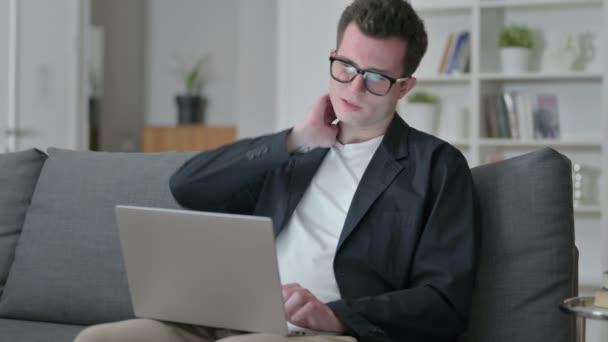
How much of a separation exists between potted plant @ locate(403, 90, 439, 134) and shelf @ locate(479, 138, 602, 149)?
0.93 ft

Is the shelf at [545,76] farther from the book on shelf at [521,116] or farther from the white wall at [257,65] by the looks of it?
the white wall at [257,65]

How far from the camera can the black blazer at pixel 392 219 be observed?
169cm

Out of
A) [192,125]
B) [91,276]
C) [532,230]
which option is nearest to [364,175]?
[532,230]

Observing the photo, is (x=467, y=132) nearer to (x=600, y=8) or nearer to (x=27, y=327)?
(x=600, y=8)

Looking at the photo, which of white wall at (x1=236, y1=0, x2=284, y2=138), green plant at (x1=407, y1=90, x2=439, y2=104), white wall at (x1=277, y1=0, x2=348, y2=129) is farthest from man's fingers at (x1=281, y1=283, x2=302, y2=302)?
white wall at (x1=236, y1=0, x2=284, y2=138)

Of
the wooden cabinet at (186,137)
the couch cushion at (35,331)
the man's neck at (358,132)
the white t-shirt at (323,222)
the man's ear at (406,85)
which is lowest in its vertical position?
the wooden cabinet at (186,137)

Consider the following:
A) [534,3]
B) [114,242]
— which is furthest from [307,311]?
[534,3]

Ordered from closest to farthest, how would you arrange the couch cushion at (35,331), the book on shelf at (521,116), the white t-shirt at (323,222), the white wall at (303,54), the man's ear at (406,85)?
the white t-shirt at (323,222) → the man's ear at (406,85) → the couch cushion at (35,331) → the book on shelf at (521,116) → the white wall at (303,54)

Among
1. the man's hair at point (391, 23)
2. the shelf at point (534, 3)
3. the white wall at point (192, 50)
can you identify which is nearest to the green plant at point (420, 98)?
the shelf at point (534, 3)

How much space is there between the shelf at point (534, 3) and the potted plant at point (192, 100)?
3.53 metres

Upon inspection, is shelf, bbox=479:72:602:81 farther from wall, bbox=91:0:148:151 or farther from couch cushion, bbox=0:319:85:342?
wall, bbox=91:0:148:151

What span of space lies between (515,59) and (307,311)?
303 cm

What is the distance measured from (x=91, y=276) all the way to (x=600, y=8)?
307cm

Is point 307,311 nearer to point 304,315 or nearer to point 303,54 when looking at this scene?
point 304,315
